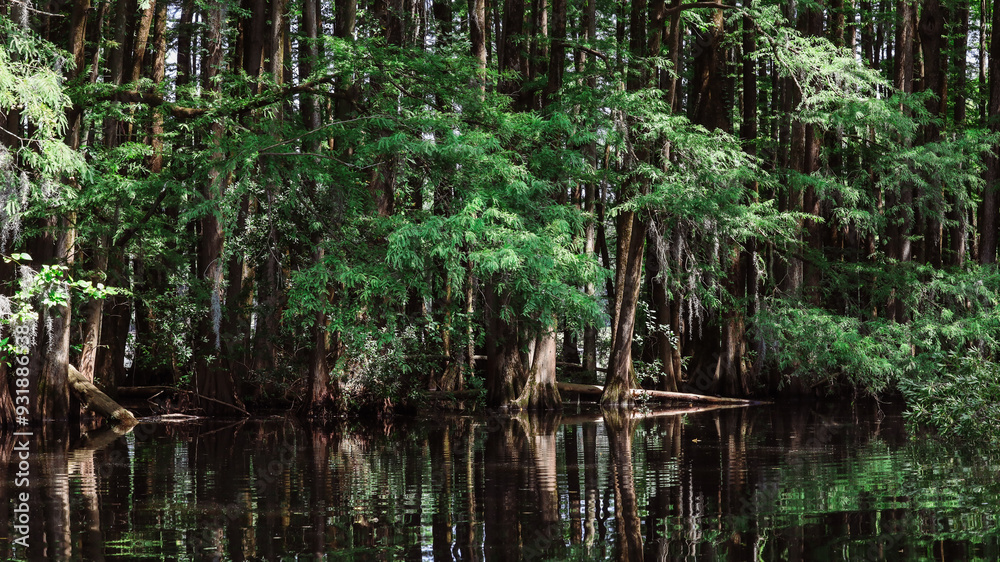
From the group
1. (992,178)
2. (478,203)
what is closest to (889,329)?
(992,178)

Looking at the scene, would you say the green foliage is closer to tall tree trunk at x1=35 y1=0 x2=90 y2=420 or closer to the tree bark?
the tree bark

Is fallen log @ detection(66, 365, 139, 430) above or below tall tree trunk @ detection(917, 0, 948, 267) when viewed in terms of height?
below

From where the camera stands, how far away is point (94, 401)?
720 inches

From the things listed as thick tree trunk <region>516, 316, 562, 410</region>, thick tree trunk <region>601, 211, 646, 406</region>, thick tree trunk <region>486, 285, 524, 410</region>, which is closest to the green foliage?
thick tree trunk <region>601, 211, 646, 406</region>

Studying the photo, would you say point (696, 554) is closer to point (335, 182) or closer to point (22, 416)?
point (335, 182)

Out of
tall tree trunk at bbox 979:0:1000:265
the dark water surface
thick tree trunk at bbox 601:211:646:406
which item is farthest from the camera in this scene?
tall tree trunk at bbox 979:0:1000:265

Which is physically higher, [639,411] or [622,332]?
[622,332]

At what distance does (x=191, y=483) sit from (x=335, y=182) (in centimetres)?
706

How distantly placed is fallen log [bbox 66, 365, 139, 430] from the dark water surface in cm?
326

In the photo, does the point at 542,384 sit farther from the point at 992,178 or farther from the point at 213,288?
the point at 992,178

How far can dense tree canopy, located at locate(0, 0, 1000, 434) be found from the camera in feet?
50.2

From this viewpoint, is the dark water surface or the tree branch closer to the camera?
the dark water surface

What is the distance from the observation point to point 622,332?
2183 centimetres

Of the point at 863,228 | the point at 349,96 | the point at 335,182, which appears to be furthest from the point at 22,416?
the point at 863,228
